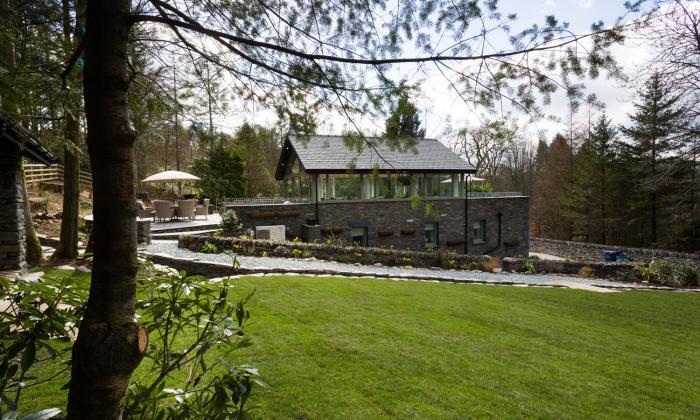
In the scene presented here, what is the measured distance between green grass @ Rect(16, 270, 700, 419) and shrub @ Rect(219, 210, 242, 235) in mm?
6792

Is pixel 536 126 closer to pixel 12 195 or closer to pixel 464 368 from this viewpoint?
pixel 464 368

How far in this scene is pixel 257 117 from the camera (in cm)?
320

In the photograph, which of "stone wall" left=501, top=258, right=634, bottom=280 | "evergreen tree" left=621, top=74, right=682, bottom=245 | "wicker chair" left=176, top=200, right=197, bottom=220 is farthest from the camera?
"wicker chair" left=176, top=200, right=197, bottom=220

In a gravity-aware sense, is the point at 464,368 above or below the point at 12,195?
below

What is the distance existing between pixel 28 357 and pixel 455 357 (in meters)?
3.62

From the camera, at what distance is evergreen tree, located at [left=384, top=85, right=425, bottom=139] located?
2.75 meters

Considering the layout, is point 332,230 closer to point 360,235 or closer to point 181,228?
point 360,235

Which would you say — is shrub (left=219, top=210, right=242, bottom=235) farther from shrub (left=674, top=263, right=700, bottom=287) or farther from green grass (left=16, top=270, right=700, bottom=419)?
shrub (left=674, top=263, right=700, bottom=287)

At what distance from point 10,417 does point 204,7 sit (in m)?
2.70

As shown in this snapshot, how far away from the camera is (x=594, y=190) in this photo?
83.1 ft

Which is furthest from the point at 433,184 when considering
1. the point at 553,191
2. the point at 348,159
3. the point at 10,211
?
the point at 10,211

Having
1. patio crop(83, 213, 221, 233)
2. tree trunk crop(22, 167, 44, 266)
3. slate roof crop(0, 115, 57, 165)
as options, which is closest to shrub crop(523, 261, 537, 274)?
patio crop(83, 213, 221, 233)

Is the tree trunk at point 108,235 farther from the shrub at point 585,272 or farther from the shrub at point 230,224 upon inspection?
the shrub at point 585,272

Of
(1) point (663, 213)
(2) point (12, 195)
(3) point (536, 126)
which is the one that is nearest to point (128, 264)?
(3) point (536, 126)
